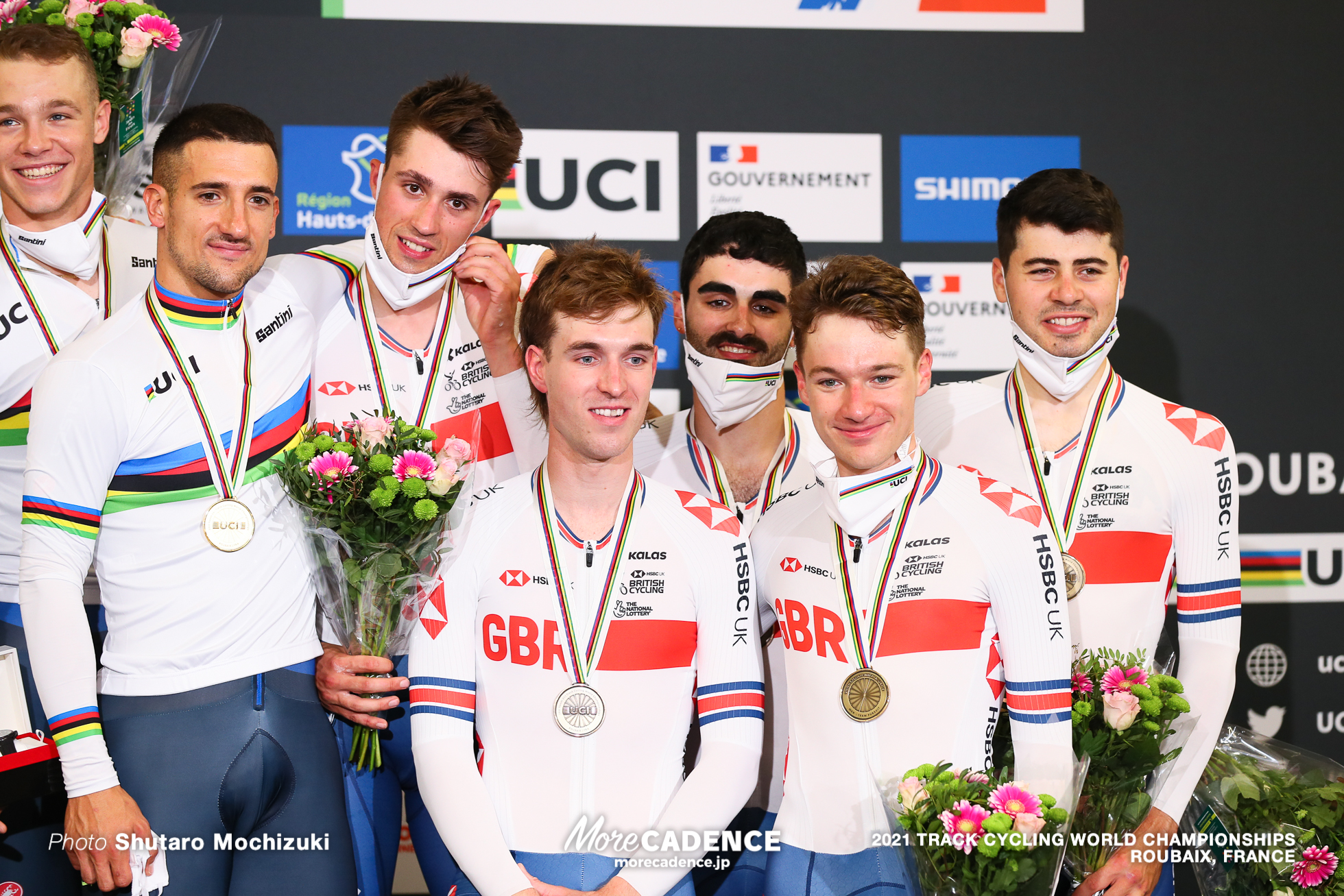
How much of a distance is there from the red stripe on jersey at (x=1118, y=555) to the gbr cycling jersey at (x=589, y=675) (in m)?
0.90

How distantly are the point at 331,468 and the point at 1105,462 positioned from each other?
1.92 m

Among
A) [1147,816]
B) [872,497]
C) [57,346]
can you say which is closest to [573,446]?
[872,497]

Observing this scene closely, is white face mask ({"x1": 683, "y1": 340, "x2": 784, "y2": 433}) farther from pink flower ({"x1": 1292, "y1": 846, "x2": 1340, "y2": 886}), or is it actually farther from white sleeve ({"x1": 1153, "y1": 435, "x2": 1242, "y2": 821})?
pink flower ({"x1": 1292, "y1": 846, "x2": 1340, "y2": 886})

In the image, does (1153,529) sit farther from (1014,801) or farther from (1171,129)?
(1171,129)

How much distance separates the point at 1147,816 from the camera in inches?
101

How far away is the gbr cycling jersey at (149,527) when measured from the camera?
7.43ft

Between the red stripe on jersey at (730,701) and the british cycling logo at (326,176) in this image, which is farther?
the british cycling logo at (326,176)

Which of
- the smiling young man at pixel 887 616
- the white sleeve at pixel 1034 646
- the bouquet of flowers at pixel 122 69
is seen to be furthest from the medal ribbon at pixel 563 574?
the bouquet of flowers at pixel 122 69

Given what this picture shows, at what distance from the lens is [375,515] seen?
2.29 metres

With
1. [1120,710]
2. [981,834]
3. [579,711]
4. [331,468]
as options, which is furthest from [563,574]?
[1120,710]

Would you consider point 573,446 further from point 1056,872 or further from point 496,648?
point 1056,872

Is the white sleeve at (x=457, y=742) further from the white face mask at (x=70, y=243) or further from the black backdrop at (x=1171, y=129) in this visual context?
the black backdrop at (x=1171, y=129)

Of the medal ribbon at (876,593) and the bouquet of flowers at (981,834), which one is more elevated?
the medal ribbon at (876,593)

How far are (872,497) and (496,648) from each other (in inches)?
35.6
